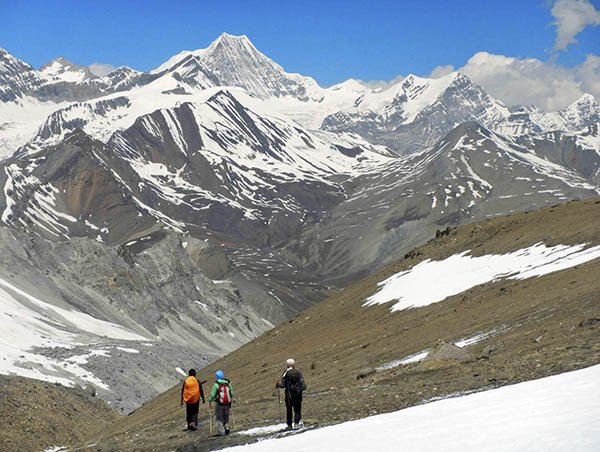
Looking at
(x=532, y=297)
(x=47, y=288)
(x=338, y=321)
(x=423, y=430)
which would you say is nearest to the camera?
(x=423, y=430)

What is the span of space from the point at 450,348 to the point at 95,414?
26.6 meters

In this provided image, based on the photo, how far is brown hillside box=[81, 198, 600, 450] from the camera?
2414 cm

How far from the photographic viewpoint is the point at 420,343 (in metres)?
37.6

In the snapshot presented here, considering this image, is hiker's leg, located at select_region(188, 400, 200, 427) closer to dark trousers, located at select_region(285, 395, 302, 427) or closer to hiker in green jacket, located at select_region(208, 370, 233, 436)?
hiker in green jacket, located at select_region(208, 370, 233, 436)

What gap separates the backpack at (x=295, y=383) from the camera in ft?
72.4

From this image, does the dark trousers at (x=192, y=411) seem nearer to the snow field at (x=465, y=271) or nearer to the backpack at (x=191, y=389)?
the backpack at (x=191, y=389)

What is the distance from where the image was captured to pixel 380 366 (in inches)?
1384

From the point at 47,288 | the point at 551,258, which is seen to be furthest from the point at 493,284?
the point at 47,288

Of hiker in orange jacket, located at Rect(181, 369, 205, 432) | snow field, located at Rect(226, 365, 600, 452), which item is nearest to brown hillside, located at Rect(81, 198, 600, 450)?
hiker in orange jacket, located at Rect(181, 369, 205, 432)

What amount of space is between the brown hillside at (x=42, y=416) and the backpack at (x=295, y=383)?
17140 mm

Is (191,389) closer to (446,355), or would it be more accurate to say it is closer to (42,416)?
(446,355)

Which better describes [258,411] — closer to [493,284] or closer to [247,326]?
[493,284]

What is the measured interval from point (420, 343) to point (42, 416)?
18.2 metres

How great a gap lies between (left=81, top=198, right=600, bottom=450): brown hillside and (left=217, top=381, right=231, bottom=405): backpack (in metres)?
1.01
